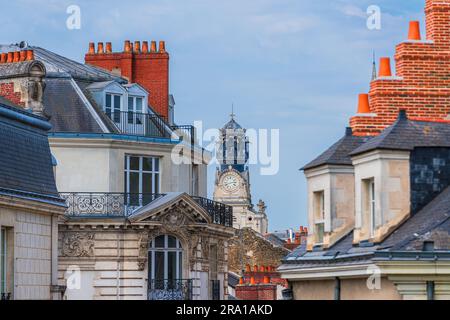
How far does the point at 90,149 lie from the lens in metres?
52.5

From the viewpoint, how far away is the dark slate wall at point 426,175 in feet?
76.3

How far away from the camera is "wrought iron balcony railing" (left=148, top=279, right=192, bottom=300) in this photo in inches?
2068

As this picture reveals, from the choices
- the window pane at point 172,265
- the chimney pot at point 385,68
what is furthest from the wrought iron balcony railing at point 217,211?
the chimney pot at point 385,68

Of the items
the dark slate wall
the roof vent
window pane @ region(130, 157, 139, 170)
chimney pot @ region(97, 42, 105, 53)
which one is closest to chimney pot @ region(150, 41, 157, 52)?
chimney pot @ region(97, 42, 105, 53)

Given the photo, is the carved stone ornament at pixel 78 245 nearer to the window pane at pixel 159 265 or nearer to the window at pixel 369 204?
the window pane at pixel 159 265

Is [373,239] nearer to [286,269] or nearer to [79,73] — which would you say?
[286,269]

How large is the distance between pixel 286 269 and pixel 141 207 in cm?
2702

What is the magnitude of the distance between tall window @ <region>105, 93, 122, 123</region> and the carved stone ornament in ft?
16.3

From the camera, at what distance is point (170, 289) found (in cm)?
5297

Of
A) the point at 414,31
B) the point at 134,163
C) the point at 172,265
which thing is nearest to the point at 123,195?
the point at 134,163

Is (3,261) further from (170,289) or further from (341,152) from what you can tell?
(170,289)
